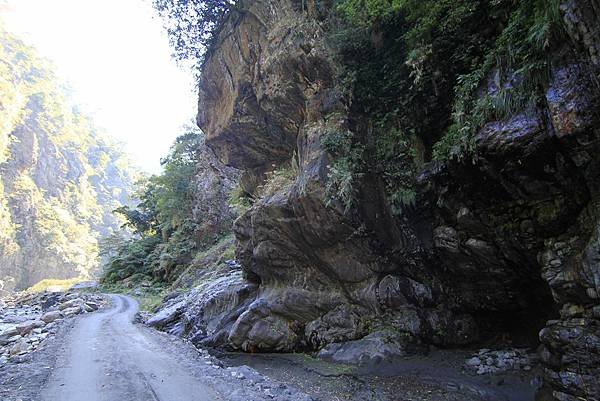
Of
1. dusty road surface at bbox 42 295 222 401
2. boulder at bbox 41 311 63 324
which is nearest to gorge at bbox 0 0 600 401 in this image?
dusty road surface at bbox 42 295 222 401

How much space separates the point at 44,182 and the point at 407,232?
85.5 meters

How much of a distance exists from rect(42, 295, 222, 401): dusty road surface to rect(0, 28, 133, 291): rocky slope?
182 ft

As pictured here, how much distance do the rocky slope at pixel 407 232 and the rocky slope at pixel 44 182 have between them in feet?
189

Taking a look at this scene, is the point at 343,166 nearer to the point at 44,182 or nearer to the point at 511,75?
the point at 511,75

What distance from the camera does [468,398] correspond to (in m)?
6.35

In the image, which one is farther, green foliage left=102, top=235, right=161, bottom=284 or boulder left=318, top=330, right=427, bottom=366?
green foliage left=102, top=235, right=161, bottom=284

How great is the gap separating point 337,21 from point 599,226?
27.3 feet

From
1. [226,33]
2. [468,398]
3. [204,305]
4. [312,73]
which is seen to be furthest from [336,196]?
[226,33]

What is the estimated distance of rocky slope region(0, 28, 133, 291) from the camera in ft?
194

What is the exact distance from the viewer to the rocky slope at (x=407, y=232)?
5.29m

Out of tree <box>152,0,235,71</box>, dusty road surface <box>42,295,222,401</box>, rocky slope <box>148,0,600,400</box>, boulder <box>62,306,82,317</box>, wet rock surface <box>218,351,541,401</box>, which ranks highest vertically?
tree <box>152,0,235,71</box>

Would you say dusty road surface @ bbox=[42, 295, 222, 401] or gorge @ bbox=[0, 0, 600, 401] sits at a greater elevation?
gorge @ bbox=[0, 0, 600, 401]

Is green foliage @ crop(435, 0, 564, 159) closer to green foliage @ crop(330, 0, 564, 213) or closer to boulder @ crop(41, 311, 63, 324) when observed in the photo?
green foliage @ crop(330, 0, 564, 213)

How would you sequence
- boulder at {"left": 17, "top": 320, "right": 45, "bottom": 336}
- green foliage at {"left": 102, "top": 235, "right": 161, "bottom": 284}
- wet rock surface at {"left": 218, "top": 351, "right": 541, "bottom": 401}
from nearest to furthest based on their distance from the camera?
wet rock surface at {"left": 218, "top": 351, "right": 541, "bottom": 401}
boulder at {"left": 17, "top": 320, "right": 45, "bottom": 336}
green foliage at {"left": 102, "top": 235, "right": 161, "bottom": 284}
